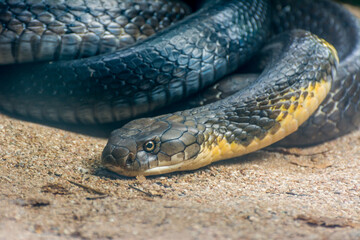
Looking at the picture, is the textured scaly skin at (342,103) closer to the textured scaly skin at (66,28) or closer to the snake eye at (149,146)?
the snake eye at (149,146)

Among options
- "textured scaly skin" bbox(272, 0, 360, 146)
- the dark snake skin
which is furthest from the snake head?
"textured scaly skin" bbox(272, 0, 360, 146)

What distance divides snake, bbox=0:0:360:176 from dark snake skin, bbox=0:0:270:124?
10 millimetres

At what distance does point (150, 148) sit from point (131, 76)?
89 centimetres

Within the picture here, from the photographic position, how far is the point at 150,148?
2939 mm

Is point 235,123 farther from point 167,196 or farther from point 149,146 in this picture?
point 167,196

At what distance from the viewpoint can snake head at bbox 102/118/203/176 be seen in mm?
2846

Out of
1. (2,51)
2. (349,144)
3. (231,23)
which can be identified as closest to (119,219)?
(2,51)

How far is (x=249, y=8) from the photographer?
426 centimetres

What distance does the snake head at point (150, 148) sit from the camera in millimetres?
2846

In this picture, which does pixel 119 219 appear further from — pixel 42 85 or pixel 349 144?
pixel 349 144

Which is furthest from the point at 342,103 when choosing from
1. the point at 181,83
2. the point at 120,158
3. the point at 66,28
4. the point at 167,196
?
the point at 66,28

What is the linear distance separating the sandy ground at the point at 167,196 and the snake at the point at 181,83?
0.82 feet

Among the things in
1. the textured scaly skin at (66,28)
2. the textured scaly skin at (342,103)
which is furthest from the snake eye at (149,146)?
the textured scaly skin at (342,103)

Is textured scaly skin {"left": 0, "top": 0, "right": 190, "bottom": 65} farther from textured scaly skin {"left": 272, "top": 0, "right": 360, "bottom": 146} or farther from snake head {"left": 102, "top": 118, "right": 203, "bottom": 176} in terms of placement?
textured scaly skin {"left": 272, "top": 0, "right": 360, "bottom": 146}
